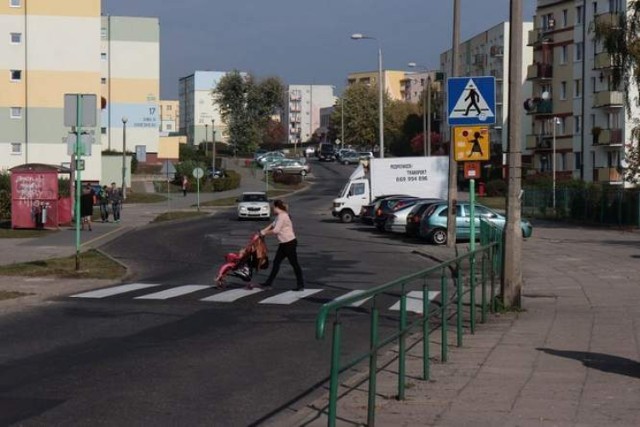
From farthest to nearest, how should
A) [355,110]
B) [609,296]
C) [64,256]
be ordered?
[355,110], [64,256], [609,296]

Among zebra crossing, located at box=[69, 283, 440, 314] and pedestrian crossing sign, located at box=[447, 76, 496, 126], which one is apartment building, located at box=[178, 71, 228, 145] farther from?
pedestrian crossing sign, located at box=[447, 76, 496, 126]

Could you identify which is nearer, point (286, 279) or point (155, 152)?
point (286, 279)

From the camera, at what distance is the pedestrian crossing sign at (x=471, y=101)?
16828 millimetres

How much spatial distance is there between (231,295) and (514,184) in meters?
5.88

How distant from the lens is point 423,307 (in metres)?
9.98

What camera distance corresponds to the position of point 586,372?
34.2 ft

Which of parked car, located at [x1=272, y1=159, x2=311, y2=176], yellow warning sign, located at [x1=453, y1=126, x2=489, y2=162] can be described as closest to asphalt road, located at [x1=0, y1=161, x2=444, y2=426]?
yellow warning sign, located at [x1=453, y1=126, x2=489, y2=162]

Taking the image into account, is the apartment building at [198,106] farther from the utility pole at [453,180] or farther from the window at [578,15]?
the utility pole at [453,180]

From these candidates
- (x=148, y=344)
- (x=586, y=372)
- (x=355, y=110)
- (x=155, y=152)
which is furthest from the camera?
(x=355, y=110)

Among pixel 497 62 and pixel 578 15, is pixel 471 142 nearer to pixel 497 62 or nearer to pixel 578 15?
pixel 578 15

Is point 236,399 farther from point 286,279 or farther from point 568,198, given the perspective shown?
point 568,198

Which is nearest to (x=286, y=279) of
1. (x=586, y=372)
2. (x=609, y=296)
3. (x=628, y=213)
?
(x=609, y=296)

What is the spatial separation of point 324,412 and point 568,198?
159 ft

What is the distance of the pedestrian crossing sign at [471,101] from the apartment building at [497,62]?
7688cm
